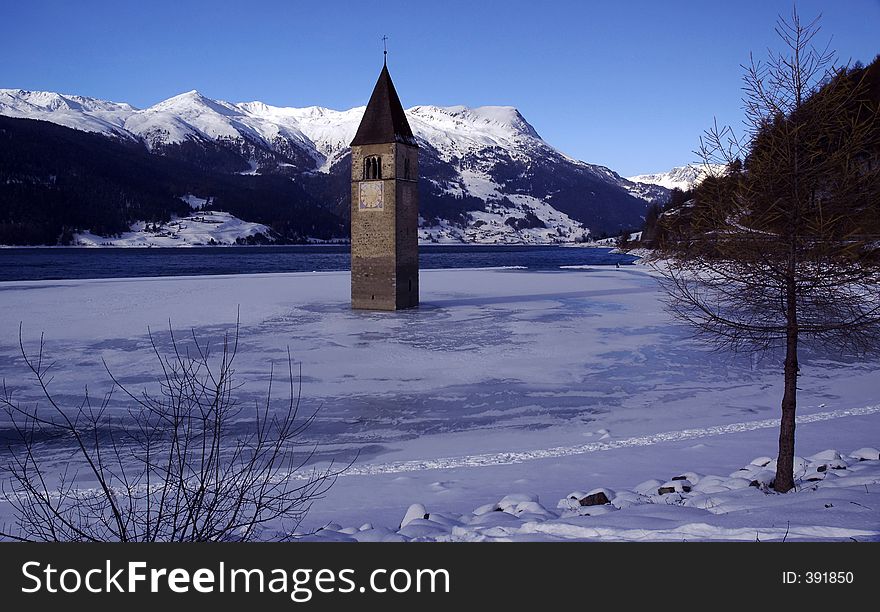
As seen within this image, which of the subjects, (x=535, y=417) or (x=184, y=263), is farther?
(x=184, y=263)

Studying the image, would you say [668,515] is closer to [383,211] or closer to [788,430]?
[788,430]

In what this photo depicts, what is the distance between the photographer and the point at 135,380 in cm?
1494

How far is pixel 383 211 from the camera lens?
32.0m

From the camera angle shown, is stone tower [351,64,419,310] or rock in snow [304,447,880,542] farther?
stone tower [351,64,419,310]

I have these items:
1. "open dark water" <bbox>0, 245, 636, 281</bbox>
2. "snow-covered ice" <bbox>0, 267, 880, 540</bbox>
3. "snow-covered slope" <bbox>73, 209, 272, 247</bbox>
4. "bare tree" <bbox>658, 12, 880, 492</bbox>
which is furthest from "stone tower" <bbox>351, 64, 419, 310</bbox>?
"snow-covered slope" <bbox>73, 209, 272, 247</bbox>

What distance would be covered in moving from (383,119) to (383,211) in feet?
15.7

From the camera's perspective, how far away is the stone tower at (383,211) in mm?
31859

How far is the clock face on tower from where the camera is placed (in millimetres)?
32094

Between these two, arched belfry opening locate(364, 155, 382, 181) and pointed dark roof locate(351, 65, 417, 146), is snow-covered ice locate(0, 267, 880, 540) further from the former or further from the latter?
pointed dark roof locate(351, 65, 417, 146)

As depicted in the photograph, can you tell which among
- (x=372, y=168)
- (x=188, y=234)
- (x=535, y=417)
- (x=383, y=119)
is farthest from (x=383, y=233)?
(x=188, y=234)

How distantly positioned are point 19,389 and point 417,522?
11.2 meters

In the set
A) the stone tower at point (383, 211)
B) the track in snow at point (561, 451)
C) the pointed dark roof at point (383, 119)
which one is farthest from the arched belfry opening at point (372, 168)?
the track in snow at point (561, 451)
